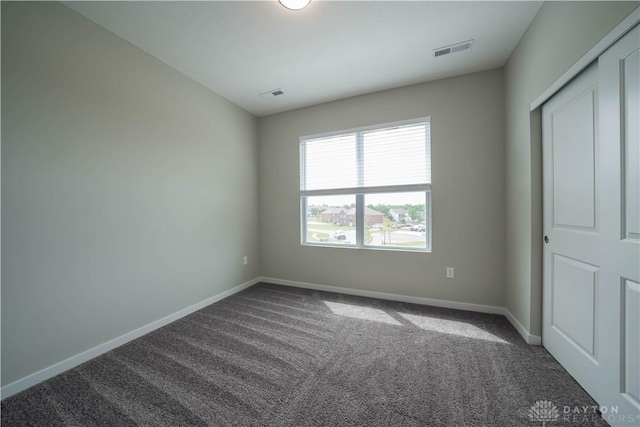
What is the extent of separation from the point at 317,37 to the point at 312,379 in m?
2.85

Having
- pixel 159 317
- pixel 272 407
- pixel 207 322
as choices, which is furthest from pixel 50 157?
pixel 272 407

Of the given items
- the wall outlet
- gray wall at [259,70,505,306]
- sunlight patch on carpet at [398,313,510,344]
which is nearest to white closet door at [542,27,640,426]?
sunlight patch on carpet at [398,313,510,344]

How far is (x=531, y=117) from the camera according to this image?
2035 millimetres

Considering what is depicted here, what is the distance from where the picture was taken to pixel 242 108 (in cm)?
359

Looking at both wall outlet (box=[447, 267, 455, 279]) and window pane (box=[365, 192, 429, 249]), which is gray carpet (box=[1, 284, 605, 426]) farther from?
window pane (box=[365, 192, 429, 249])

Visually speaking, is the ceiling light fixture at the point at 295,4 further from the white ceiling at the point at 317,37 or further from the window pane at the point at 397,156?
the window pane at the point at 397,156

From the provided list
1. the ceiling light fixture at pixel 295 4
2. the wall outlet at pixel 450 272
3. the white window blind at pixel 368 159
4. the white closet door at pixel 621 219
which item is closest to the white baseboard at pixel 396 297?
the wall outlet at pixel 450 272

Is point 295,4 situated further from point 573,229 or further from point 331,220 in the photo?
point 573,229

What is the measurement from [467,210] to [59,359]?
3.99m

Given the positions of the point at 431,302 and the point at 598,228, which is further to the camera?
the point at 431,302

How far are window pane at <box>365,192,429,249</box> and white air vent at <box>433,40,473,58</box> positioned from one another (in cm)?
151

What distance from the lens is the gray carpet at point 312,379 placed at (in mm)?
1365

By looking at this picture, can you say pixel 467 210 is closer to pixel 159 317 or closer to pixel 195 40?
pixel 195 40

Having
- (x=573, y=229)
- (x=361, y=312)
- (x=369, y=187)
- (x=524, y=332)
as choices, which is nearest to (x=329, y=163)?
(x=369, y=187)
